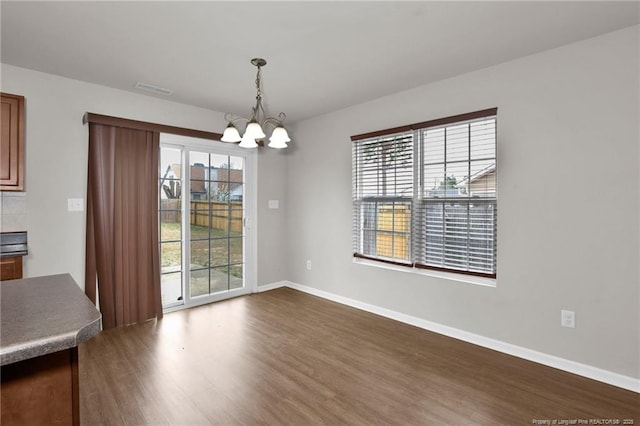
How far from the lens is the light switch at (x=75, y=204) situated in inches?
130

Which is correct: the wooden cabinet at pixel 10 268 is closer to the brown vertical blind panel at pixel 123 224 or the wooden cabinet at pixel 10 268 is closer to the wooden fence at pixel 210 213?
the brown vertical blind panel at pixel 123 224

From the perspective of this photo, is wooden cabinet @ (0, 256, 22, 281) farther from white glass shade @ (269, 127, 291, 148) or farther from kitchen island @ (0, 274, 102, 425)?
white glass shade @ (269, 127, 291, 148)

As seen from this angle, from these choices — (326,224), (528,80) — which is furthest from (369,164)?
(528,80)

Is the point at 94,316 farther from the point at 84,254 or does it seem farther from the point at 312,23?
the point at 84,254

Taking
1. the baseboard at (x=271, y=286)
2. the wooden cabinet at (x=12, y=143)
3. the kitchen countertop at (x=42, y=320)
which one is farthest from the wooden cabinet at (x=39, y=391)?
the baseboard at (x=271, y=286)

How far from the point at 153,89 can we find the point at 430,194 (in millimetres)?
3152

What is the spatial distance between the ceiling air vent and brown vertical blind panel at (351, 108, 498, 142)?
2.19 metres

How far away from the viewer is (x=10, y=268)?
9.09 ft

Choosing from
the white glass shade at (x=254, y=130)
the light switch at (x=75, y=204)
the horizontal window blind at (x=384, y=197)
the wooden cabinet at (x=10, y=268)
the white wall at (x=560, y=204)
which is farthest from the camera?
the horizontal window blind at (x=384, y=197)

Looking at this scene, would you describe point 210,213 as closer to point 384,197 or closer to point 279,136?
point 279,136

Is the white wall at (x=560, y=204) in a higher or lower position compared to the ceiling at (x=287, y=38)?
lower

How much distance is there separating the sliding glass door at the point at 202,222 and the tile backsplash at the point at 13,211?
125 cm

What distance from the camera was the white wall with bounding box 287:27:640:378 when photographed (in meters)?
2.41

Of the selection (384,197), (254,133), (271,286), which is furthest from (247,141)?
(271,286)
